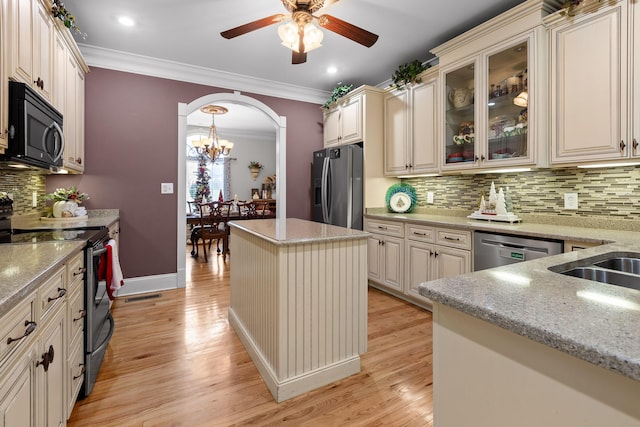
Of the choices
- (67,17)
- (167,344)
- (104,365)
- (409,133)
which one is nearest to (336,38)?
(409,133)

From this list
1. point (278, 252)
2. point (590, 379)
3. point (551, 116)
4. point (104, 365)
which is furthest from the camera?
point (551, 116)

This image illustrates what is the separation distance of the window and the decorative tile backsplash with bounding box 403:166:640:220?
210 inches

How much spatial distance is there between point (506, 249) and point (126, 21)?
359 cm

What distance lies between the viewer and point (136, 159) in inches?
137

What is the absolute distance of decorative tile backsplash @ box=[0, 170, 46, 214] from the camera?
7.56 ft

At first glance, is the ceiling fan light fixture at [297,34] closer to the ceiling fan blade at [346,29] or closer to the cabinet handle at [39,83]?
the ceiling fan blade at [346,29]

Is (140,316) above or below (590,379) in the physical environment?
below

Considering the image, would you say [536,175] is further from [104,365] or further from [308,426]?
[104,365]

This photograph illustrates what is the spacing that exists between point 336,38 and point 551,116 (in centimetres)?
193

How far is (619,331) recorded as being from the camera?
1.68 feet

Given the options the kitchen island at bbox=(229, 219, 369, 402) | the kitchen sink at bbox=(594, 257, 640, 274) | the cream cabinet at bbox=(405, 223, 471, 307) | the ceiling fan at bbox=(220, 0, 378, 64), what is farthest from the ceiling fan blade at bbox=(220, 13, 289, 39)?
the kitchen sink at bbox=(594, 257, 640, 274)

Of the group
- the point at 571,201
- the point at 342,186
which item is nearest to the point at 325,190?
the point at 342,186

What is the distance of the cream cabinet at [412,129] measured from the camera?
3141 mm

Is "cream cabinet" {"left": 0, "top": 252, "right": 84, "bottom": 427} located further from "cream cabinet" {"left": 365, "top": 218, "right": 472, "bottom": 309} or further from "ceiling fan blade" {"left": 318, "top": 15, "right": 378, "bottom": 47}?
"cream cabinet" {"left": 365, "top": 218, "right": 472, "bottom": 309}
